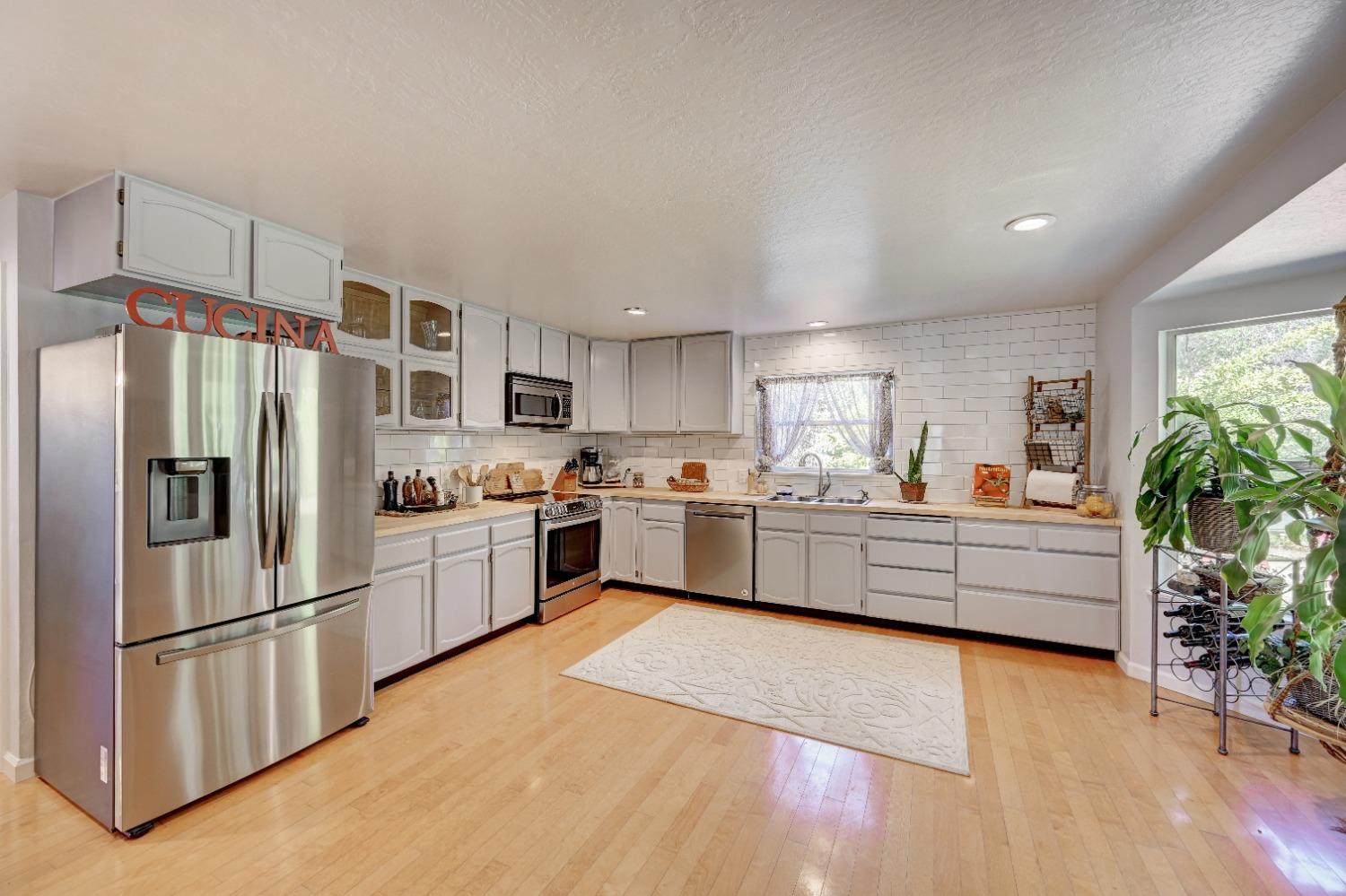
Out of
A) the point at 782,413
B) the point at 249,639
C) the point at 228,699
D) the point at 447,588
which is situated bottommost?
the point at 228,699

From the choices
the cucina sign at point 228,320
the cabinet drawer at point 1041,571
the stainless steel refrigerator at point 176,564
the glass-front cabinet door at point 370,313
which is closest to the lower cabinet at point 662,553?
the cabinet drawer at point 1041,571

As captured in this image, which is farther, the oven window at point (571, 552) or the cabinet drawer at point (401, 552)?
the oven window at point (571, 552)

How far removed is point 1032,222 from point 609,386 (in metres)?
3.61

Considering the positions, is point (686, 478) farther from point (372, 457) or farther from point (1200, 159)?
point (1200, 159)

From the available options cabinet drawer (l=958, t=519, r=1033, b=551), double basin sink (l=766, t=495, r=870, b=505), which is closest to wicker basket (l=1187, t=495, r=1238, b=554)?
cabinet drawer (l=958, t=519, r=1033, b=551)

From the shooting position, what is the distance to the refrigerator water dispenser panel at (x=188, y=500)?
1.98m

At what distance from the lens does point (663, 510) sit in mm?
4820

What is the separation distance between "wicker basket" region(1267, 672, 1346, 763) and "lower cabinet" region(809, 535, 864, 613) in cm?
222

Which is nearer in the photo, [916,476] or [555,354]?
[916,476]

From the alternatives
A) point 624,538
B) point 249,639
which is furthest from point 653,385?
point 249,639

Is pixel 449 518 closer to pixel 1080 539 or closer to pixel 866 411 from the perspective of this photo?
pixel 866 411

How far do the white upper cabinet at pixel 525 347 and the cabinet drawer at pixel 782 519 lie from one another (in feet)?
7.18

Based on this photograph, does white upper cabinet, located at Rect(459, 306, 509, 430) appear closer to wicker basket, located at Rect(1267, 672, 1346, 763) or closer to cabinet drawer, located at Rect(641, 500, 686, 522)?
cabinet drawer, located at Rect(641, 500, 686, 522)

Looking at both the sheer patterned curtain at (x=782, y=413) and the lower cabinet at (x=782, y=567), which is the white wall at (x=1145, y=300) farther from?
the sheer patterned curtain at (x=782, y=413)
